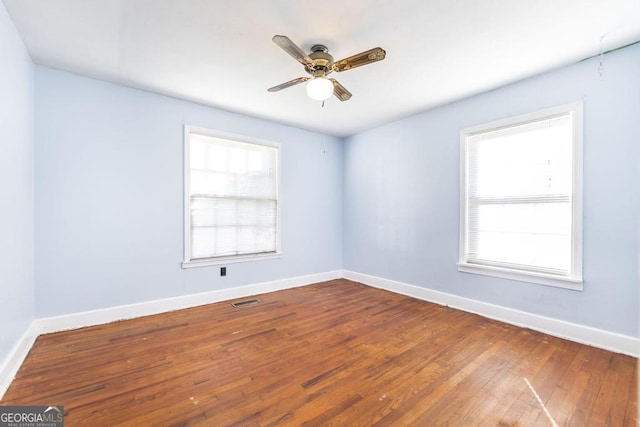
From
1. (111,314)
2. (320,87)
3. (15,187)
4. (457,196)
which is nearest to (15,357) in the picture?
(111,314)

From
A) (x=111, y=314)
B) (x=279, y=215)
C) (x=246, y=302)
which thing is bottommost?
(x=246, y=302)

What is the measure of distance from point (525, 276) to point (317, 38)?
3.12m

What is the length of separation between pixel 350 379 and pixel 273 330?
3.59 ft

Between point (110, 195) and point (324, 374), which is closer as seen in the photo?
point (324, 374)

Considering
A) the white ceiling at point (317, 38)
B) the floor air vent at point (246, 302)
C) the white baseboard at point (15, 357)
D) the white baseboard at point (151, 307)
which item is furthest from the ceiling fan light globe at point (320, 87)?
the white baseboard at point (15, 357)

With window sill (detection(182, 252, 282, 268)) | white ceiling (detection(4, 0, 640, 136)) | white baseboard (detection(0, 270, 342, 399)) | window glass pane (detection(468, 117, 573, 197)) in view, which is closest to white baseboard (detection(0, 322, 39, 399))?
white baseboard (detection(0, 270, 342, 399))

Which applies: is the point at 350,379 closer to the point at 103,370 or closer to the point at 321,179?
the point at 103,370

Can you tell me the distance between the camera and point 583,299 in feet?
8.23

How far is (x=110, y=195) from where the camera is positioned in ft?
9.71

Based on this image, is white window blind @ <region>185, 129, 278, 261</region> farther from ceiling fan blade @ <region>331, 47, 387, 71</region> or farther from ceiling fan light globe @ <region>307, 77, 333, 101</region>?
ceiling fan blade @ <region>331, 47, 387, 71</region>

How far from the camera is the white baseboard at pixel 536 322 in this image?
2307 millimetres

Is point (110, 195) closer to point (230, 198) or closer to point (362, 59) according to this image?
point (230, 198)

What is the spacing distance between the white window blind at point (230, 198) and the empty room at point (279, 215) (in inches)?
1.2

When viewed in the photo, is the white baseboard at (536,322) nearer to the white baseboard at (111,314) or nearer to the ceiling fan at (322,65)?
the white baseboard at (111,314)
